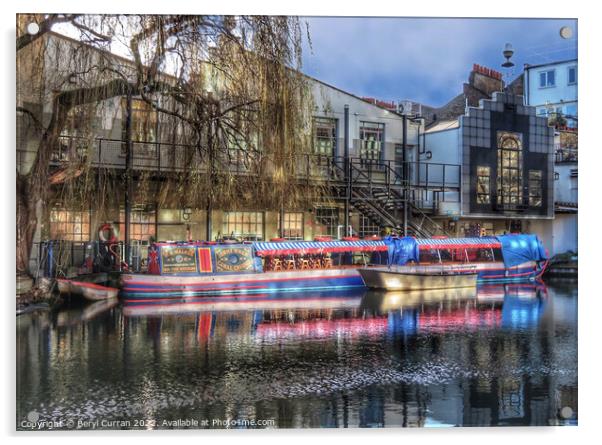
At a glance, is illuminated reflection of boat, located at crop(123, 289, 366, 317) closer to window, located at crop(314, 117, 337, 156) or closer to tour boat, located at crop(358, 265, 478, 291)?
tour boat, located at crop(358, 265, 478, 291)

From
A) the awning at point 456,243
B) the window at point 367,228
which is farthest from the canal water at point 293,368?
the window at point 367,228

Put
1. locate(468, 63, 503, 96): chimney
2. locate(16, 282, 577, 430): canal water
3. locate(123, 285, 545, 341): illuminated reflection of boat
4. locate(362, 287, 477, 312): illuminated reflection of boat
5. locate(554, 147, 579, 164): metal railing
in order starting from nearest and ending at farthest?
locate(16, 282, 577, 430): canal water, locate(123, 285, 545, 341): illuminated reflection of boat, locate(554, 147, 579, 164): metal railing, locate(362, 287, 477, 312): illuminated reflection of boat, locate(468, 63, 503, 96): chimney

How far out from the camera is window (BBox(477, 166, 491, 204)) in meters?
21.8

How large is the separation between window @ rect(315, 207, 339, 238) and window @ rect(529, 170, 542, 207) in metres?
6.23

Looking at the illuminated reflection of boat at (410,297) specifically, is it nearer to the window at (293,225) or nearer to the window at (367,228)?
the window at (293,225)

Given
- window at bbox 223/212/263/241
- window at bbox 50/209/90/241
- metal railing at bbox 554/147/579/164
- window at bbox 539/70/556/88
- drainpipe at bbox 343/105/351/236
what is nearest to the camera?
window at bbox 50/209/90/241

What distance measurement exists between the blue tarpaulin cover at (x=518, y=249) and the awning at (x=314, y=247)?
14.3 ft

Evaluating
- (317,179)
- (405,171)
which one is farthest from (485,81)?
(317,179)

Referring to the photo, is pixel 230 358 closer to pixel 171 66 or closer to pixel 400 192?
pixel 171 66

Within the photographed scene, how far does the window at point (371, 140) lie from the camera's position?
2297 centimetres

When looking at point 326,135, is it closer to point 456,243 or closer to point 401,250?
point 401,250

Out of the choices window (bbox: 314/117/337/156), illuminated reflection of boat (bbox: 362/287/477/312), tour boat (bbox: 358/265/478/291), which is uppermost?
window (bbox: 314/117/337/156)

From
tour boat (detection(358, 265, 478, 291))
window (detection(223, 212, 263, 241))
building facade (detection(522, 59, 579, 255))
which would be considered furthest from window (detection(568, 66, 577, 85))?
window (detection(223, 212, 263, 241))

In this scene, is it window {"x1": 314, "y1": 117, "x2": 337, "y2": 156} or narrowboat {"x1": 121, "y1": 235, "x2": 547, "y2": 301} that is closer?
narrowboat {"x1": 121, "y1": 235, "x2": 547, "y2": 301}
